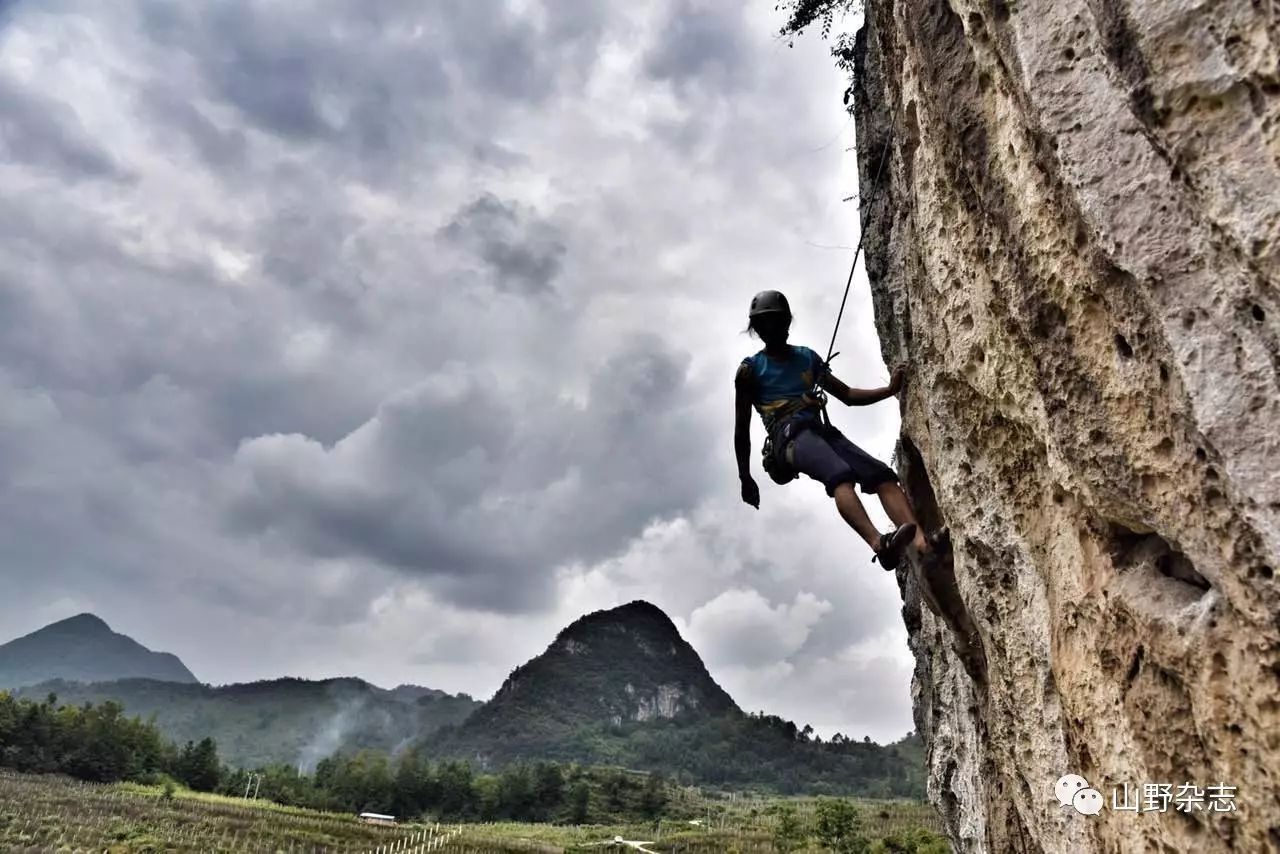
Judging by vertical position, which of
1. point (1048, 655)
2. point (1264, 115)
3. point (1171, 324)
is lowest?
point (1048, 655)

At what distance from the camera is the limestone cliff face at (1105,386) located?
103 inches

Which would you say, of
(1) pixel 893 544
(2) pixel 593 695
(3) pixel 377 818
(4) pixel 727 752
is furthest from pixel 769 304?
(2) pixel 593 695

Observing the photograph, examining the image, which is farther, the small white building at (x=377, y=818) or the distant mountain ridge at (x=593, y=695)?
the distant mountain ridge at (x=593, y=695)

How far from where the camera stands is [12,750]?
69062 mm

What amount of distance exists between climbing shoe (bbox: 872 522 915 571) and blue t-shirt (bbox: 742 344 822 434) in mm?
1173

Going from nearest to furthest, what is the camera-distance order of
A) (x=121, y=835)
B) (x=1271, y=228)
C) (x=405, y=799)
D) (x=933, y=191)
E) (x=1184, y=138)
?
(x=1271, y=228)
(x=1184, y=138)
(x=933, y=191)
(x=121, y=835)
(x=405, y=799)

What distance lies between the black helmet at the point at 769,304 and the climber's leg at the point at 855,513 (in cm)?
142

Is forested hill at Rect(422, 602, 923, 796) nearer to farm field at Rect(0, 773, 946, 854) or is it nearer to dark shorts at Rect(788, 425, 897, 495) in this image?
farm field at Rect(0, 773, 946, 854)

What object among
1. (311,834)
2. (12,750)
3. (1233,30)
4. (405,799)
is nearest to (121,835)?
(311,834)

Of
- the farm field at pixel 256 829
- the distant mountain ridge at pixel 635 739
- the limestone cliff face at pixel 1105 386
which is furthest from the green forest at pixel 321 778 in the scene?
the limestone cliff face at pixel 1105 386

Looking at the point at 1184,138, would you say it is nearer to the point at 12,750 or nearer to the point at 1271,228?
the point at 1271,228

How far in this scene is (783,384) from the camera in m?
5.70

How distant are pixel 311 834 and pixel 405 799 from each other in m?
36.2

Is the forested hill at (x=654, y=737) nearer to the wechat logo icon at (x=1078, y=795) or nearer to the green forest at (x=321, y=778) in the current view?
the green forest at (x=321, y=778)
